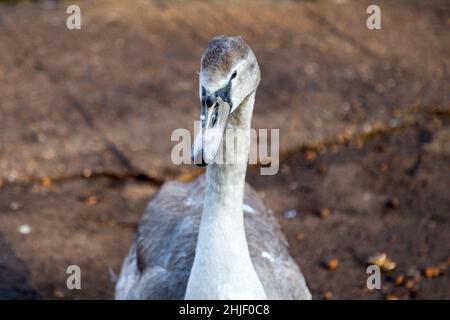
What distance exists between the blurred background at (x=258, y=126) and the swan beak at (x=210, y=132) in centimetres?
221

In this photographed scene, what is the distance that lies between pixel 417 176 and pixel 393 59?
185cm

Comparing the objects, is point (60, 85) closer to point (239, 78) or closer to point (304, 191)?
point (304, 191)

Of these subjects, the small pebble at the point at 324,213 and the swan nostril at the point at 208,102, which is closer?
the swan nostril at the point at 208,102

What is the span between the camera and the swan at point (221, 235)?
129 inches

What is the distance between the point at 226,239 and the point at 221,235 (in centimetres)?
3

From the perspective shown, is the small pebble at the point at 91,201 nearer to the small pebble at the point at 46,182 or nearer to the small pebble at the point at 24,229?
the small pebble at the point at 46,182

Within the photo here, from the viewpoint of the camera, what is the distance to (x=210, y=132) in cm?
320

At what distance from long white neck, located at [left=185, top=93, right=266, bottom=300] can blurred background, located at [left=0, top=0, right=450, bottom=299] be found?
5.57ft

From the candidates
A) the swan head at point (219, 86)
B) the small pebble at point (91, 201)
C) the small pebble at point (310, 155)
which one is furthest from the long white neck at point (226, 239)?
the small pebble at point (310, 155)

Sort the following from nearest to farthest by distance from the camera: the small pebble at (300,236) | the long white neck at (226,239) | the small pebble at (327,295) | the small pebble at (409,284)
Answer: the long white neck at (226,239) → the small pebble at (327,295) → the small pebble at (409,284) → the small pebble at (300,236)

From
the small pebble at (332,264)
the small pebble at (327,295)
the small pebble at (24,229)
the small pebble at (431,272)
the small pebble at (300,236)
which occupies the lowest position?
the small pebble at (327,295)

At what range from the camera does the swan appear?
129 inches

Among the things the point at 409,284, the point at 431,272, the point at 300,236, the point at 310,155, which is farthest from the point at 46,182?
the point at 431,272

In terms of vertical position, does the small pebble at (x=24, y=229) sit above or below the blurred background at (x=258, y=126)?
below
